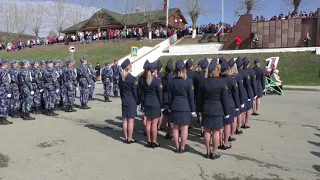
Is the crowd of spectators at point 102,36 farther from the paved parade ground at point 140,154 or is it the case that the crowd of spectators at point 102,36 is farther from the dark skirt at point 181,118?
the dark skirt at point 181,118

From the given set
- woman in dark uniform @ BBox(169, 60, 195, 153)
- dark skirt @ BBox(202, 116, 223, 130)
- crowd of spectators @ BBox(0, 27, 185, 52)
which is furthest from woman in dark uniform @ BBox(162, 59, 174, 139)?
crowd of spectators @ BBox(0, 27, 185, 52)

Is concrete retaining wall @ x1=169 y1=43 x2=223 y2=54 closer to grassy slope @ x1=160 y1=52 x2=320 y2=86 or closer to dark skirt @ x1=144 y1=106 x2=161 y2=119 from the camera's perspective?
grassy slope @ x1=160 y1=52 x2=320 y2=86

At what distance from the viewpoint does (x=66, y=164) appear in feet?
17.8

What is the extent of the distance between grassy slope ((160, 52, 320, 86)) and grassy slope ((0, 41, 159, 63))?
611 inches

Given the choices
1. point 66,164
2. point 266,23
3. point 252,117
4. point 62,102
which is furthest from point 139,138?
point 266,23

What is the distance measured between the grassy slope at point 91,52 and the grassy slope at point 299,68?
15515 mm

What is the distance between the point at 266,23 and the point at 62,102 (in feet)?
65.3

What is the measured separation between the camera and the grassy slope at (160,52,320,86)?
18.5 m

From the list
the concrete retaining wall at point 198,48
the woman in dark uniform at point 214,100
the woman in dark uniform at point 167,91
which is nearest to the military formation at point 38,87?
the woman in dark uniform at point 167,91

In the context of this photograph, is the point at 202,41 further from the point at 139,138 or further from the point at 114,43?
the point at 139,138

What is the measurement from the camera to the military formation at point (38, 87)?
8883mm

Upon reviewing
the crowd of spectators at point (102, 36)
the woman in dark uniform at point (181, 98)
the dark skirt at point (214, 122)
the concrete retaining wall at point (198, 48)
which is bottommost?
the dark skirt at point (214, 122)

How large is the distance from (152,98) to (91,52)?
31.3 m

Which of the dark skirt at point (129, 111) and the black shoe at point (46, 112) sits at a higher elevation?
the dark skirt at point (129, 111)
